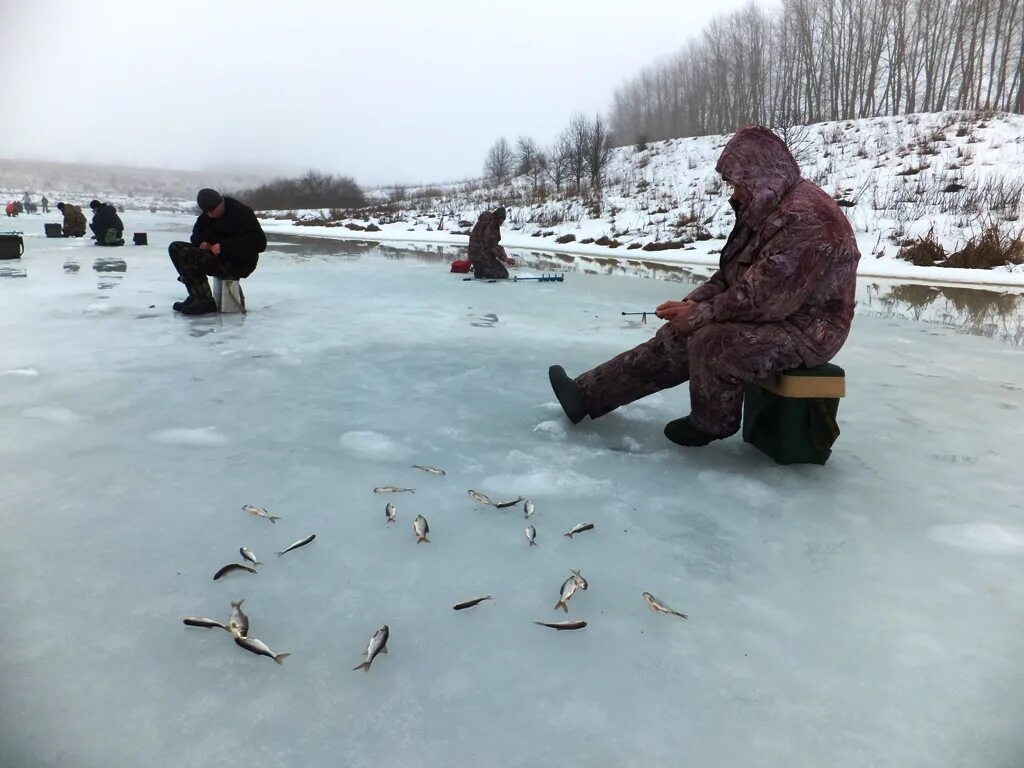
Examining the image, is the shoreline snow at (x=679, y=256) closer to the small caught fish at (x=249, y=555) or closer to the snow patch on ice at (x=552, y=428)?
the snow patch on ice at (x=552, y=428)

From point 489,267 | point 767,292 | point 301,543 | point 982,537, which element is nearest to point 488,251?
point 489,267

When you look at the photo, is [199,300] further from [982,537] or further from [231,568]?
[982,537]

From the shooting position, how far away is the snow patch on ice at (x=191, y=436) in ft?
9.38

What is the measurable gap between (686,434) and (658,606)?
4.41 ft

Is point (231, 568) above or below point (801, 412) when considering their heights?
below

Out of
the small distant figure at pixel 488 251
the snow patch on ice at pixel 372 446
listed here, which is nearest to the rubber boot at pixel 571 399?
the snow patch on ice at pixel 372 446

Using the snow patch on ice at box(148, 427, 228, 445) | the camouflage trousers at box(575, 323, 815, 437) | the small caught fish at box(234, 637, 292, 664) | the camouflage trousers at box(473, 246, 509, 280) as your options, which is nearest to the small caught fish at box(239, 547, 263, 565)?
the small caught fish at box(234, 637, 292, 664)

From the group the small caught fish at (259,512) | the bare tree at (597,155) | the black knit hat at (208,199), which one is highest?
the bare tree at (597,155)

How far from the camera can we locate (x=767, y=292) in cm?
253

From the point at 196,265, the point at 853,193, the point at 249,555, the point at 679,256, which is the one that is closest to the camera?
the point at 249,555

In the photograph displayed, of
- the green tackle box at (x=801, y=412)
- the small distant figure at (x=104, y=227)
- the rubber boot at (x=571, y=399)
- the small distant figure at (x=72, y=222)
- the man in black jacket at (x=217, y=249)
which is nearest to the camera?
the green tackle box at (x=801, y=412)

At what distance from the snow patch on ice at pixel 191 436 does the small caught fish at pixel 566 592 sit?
1860 mm

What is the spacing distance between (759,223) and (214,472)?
2.55 meters

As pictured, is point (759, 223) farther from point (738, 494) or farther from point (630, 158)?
point (630, 158)
